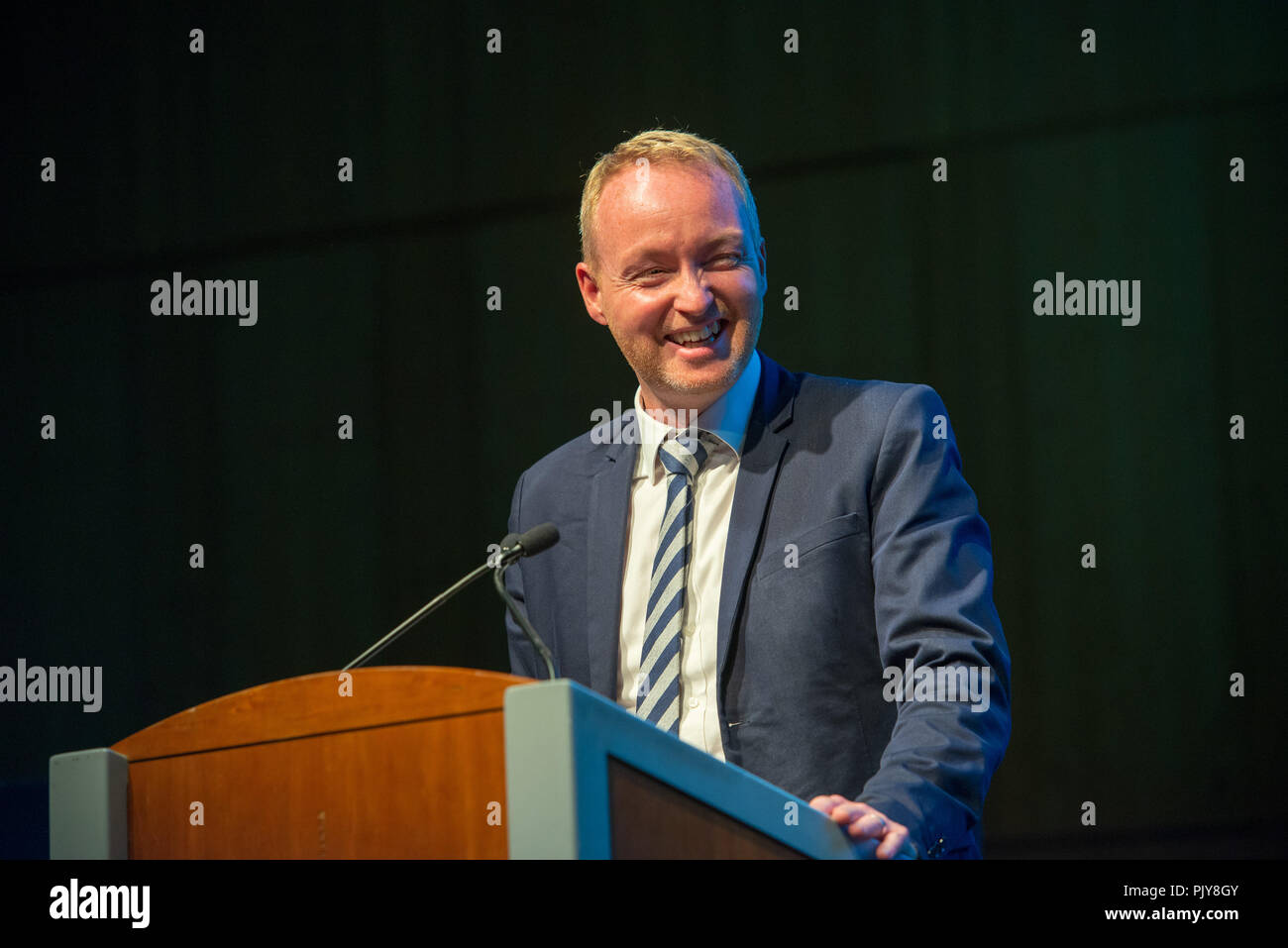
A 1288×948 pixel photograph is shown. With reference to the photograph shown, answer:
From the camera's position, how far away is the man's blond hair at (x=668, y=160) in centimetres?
211

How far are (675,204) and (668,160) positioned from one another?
3.2 inches

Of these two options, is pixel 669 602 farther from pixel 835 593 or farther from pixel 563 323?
pixel 563 323

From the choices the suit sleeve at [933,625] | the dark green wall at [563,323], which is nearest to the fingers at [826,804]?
the suit sleeve at [933,625]

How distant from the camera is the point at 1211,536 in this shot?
2.99 metres

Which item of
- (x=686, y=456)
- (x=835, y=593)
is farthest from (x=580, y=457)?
(x=835, y=593)

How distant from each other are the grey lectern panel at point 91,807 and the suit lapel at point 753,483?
2.86 ft

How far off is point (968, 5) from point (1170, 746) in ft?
6.08

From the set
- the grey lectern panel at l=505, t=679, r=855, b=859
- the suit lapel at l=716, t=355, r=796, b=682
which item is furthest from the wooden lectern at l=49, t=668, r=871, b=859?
the suit lapel at l=716, t=355, r=796, b=682

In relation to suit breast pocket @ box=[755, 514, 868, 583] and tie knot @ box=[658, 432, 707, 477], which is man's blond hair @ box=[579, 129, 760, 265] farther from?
suit breast pocket @ box=[755, 514, 868, 583]

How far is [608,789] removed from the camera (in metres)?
1.04

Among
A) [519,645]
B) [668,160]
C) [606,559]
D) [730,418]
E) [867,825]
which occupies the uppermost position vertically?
[668,160]

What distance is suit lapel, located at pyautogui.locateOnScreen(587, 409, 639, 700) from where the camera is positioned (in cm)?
202

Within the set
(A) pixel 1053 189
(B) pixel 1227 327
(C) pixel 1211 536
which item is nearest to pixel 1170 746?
(C) pixel 1211 536

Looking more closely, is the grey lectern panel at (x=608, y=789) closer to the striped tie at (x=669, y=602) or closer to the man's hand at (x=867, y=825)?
the man's hand at (x=867, y=825)
